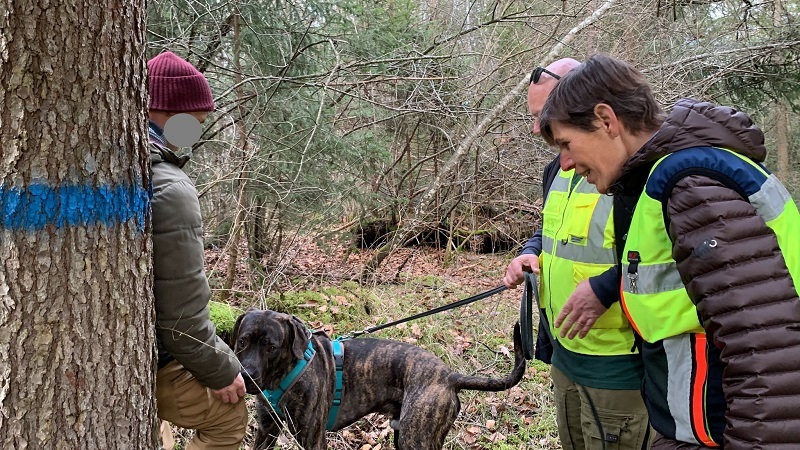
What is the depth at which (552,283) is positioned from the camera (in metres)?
2.97

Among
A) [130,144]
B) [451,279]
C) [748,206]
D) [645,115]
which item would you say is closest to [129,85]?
[130,144]

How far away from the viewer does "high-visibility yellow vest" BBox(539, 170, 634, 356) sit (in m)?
2.66

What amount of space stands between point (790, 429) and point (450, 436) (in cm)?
382

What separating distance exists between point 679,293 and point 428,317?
575 cm

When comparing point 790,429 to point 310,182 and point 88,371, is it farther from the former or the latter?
point 310,182

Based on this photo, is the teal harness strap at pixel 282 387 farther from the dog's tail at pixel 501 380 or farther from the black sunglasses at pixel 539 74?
the black sunglasses at pixel 539 74

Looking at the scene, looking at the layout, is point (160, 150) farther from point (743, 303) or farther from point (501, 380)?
point (501, 380)

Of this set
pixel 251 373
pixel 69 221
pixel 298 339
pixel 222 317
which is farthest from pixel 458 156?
pixel 69 221

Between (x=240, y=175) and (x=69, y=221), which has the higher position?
(x=69, y=221)

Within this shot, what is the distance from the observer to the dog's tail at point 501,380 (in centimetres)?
367

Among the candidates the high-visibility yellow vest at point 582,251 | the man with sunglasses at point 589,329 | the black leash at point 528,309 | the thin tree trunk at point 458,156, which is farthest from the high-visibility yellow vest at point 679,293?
the thin tree trunk at point 458,156

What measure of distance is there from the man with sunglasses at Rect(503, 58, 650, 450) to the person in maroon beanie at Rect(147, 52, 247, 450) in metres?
1.46

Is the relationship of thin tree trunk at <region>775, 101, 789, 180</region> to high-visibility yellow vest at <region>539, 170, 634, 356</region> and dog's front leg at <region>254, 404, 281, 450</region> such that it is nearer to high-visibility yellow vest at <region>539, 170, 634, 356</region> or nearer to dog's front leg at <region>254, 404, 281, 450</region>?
high-visibility yellow vest at <region>539, 170, 634, 356</region>

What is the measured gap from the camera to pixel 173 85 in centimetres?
246
